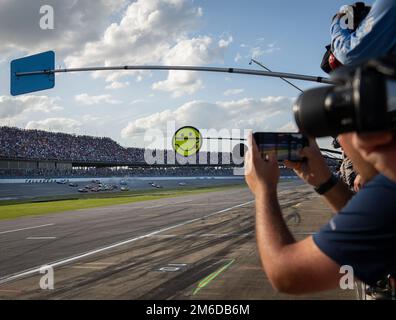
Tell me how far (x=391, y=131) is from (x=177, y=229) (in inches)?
526

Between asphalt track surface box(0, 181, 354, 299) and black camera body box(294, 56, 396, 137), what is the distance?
5262 mm

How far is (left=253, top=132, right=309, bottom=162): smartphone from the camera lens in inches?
68.3

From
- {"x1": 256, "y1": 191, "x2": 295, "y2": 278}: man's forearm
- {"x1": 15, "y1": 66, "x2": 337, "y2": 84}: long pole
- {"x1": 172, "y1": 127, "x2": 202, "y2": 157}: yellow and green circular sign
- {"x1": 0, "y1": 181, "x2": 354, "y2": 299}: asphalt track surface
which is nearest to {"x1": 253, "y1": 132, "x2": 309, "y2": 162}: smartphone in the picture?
{"x1": 256, "y1": 191, "x2": 295, "y2": 278}: man's forearm

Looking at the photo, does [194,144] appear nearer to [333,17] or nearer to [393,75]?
[333,17]

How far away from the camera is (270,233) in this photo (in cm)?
157

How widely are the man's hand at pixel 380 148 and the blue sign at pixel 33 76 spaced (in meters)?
8.29

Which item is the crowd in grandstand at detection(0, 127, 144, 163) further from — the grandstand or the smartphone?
the smartphone

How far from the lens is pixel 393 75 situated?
39.4 inches

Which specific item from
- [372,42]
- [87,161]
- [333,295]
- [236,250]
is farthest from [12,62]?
[87,161]

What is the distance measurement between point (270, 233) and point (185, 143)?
17.9ft

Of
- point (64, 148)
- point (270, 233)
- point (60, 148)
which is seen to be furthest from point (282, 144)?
point (64, 148)

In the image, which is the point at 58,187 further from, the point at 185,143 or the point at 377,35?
the point at 377,35

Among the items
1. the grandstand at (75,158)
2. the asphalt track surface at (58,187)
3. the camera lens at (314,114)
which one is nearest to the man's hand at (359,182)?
the camera lens at (314,114)

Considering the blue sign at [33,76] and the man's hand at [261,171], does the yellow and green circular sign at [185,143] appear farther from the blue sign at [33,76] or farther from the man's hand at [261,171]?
the man's hand at [261,171]
